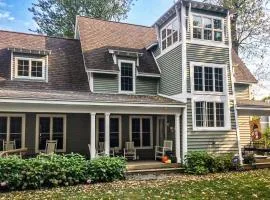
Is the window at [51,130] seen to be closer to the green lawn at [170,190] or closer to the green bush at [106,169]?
the green bush at [106,169]

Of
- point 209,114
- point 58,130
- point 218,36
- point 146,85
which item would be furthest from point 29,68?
point 218,36

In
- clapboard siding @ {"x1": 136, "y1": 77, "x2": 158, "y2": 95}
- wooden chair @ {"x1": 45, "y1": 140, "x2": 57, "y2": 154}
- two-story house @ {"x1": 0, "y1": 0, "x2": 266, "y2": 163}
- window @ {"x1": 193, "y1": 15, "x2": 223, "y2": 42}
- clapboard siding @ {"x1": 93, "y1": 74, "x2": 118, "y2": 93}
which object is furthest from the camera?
clapboard siding @ {"x1": 136, "y1": 77, "x2": 158, "y2": 95}

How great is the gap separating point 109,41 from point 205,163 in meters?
8.99

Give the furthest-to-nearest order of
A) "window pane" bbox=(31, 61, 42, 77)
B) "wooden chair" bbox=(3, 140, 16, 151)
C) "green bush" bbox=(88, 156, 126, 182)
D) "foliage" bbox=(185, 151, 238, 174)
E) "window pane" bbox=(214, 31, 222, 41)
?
"window pane" bbox=(214, 31, 222, 41)
"window pane" bbox=(31, 61, 42, 77)
"wooden chair" bbox=(3, 140, 16, 151)
"foliage" bbox=(185, 151, 238, 174)
"green bush" bbox=(88, 156, 126, 182)

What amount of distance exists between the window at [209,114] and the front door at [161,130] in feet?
7.23

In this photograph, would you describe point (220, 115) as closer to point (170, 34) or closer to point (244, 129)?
point (244, 129)

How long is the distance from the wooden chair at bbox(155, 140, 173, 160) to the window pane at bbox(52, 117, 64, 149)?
4.77 meters

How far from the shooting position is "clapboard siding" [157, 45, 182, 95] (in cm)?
1454

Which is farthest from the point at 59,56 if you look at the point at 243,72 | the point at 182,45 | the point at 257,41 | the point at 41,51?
the point at 257,41

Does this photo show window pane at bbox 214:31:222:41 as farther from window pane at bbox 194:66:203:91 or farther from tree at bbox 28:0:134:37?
tree at bbox 28:0:134:37

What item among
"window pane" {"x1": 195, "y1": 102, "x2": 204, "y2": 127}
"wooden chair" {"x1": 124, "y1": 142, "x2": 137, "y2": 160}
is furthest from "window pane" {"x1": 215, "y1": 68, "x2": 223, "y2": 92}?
"wooden chair" {"x1": 124, "y1": 142, "x2": 137, "y2": 160}

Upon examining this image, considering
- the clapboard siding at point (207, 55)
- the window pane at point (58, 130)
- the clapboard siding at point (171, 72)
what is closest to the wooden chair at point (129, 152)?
the window pane at point (58, 130)

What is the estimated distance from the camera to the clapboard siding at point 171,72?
47.7ft

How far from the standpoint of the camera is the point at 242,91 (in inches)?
728
